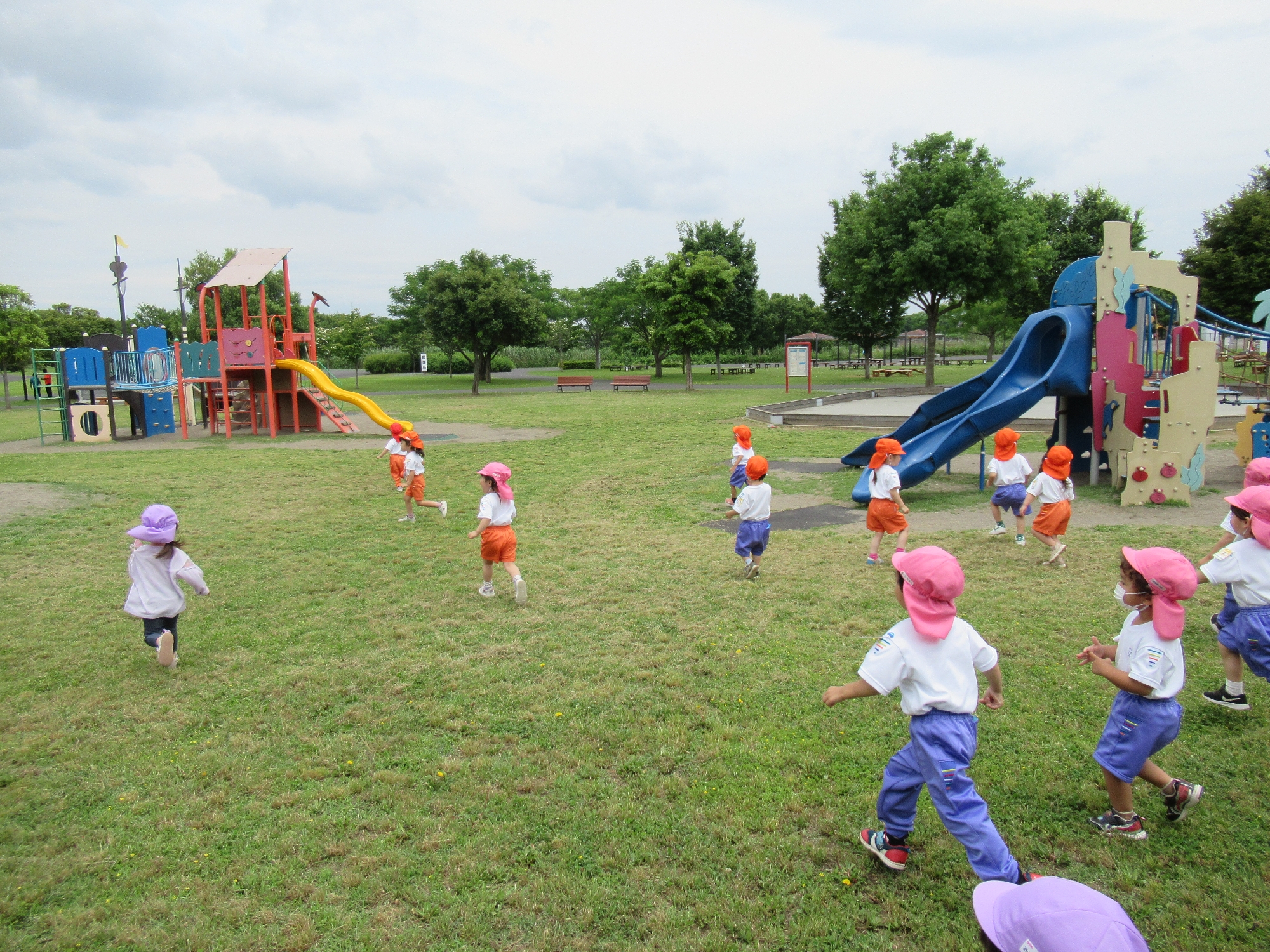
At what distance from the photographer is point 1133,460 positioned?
11.8 metres

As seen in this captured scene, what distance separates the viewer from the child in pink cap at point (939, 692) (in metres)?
3.46

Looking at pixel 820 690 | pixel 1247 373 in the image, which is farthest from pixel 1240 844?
pixel 1247 373

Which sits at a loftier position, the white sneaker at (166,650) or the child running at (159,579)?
the child running at (159,579)

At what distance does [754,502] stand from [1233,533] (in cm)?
420

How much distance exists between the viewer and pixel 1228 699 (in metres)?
5.42

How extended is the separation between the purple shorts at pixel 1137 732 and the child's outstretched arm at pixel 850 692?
4.77ft

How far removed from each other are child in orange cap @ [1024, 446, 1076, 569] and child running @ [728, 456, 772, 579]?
3022 mm

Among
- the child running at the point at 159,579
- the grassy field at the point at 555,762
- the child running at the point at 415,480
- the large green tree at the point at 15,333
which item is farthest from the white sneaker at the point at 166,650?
the large green tree at the point at 15,333

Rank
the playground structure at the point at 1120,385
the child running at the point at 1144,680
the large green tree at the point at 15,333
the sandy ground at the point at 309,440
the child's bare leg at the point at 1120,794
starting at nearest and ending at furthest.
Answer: the child running at the point at 1144,680 → the child's bare leg at the point at 1120,794 → the playground structure at the point at 1120,385 → the sandy ground at the point at 309,440 → the large green tree at the point at 15,333

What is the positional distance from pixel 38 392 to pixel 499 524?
25.2m

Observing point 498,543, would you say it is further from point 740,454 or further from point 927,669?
point 927,669

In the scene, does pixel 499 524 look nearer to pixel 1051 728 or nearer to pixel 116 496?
pixel 1051 728

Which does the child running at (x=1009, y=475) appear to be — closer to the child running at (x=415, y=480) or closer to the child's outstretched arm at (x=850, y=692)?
the child's outstretched arm at (x=850, y=692)

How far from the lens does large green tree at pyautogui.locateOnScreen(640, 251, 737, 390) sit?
40125 mm
